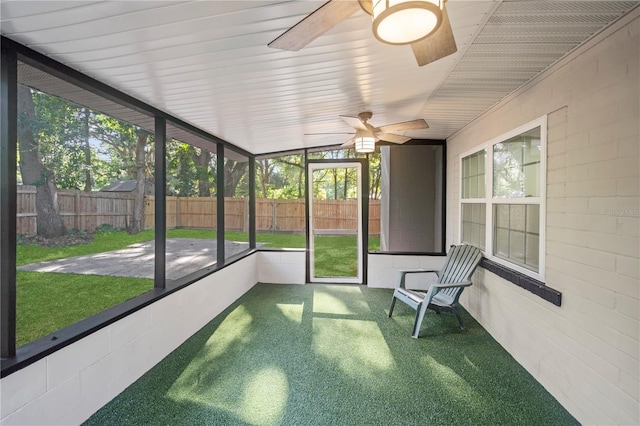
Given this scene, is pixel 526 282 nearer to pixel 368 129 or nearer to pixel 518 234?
pixel 518 234

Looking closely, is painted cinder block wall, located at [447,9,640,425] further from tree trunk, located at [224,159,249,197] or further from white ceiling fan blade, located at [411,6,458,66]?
tree trunk, located at [224,159,249,197]

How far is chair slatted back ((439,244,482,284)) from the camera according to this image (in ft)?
10.7

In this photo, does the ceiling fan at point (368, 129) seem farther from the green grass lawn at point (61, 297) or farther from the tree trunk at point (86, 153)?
the green grass lawn at point (61, 297)

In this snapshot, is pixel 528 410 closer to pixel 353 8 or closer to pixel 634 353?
pixel 634 353

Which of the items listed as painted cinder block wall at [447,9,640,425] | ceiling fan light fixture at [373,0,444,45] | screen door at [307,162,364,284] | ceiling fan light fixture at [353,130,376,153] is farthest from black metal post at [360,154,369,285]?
ceiling fan light fixture at [373,0,444,45]

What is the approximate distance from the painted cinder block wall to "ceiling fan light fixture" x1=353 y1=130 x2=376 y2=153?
1.41 m

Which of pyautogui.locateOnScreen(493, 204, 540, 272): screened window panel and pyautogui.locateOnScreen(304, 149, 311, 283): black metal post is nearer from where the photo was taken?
pyautogui.locateOnScreen(493, 204, 540, 272): screened window panel

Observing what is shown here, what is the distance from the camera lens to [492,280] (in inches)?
120

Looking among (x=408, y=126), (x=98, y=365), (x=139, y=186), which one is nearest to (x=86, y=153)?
(x=139, y=186)

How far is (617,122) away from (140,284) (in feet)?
17.7

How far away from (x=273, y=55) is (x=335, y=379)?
246cm

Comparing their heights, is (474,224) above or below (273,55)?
below

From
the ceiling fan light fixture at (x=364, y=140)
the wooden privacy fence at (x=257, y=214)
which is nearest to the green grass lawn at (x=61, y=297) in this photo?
the wooden privacy fence at (x=257, y=214)

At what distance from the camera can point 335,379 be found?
7.37 ft
